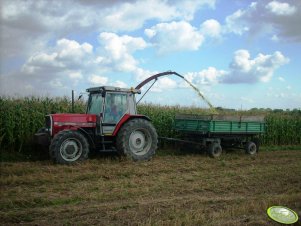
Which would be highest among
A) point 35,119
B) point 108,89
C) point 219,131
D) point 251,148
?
point 108,89

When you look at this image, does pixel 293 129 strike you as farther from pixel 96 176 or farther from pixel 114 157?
pixel 96 176

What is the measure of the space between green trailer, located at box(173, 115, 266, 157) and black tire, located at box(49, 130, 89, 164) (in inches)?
172

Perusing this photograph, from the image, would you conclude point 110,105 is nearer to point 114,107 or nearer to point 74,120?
point 114,107

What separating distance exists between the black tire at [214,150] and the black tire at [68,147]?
4476 mm

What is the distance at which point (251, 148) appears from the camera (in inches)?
583

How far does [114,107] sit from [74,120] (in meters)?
1.19

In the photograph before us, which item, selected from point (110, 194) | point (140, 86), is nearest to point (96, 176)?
point (110, 194)

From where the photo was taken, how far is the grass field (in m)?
6.21

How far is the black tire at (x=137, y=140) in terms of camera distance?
1146cm

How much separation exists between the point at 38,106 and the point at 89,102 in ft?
9.77

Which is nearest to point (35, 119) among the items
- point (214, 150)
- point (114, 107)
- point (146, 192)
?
point (114, 107)

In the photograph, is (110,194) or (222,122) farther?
(222,122)

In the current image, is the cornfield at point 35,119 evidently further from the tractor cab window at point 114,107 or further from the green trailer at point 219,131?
the tractor cab window at point 114,107

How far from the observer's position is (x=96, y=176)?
9352 mm
